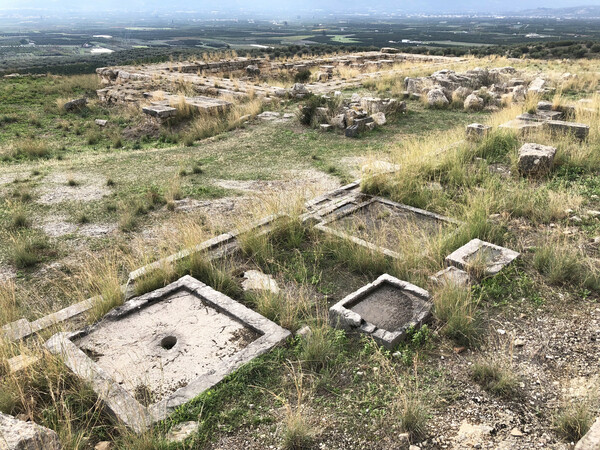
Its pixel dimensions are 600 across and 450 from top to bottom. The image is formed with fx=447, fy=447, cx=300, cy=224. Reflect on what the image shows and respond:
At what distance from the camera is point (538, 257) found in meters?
5.06

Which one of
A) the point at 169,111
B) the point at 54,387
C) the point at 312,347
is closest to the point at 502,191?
the point at 312,347

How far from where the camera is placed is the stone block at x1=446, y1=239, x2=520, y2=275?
16.2 feet

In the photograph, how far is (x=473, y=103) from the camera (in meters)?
14.4

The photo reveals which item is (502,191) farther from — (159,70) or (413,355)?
(159,70)

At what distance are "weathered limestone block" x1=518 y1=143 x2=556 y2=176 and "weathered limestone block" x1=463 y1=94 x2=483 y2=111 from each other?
6868 mm

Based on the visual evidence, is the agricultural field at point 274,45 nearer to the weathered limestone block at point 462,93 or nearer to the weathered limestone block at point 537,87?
the weathered limestone block at point 537,87

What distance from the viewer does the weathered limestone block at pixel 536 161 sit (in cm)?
781

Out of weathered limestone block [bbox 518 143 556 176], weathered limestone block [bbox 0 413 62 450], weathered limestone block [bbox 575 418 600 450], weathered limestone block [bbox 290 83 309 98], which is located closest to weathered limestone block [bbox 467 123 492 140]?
weathered limestone block [bbox 518 143 556 176]

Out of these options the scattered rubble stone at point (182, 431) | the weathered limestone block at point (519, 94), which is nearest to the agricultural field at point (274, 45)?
the weathered limestone block at point (519, 94)

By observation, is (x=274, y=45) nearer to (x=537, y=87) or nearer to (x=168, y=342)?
(x=537, y=87)

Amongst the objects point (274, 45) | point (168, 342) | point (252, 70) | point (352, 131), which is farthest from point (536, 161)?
point (274, 45)

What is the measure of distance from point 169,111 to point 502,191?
10645 millimetres

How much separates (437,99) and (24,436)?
48.1ft

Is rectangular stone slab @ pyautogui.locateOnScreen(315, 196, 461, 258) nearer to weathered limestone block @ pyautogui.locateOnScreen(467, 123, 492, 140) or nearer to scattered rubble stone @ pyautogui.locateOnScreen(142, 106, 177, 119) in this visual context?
weathered limestone block @ pyautogui.locateOnScreen(467, 123, 492, 140)
